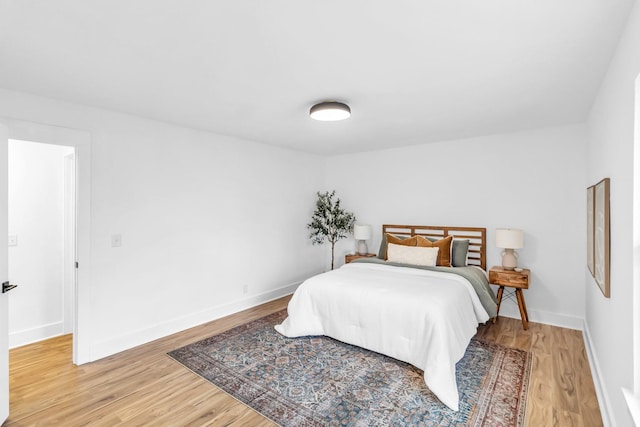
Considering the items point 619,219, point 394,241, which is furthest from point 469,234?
point 619,219

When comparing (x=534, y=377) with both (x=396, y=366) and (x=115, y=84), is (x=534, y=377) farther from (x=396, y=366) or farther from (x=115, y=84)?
(x=115, y=84)

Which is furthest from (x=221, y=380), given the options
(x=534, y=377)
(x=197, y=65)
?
(x=534, y=377)

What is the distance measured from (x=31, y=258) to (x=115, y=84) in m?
2.44

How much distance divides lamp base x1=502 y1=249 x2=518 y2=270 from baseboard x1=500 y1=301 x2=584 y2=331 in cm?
66

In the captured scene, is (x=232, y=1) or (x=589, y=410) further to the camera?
(x=589, y=410)

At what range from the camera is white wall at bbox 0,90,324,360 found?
10.1 ft

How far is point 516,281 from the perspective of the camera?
3.67 metres

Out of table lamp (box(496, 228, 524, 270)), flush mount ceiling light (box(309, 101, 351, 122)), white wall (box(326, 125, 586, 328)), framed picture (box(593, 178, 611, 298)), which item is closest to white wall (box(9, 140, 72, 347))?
flush mount ceiling light (box(309, 101, 351, 122))

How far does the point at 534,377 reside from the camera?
8.81ft

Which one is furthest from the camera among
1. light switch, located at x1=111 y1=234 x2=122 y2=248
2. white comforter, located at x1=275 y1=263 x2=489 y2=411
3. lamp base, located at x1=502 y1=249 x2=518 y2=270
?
lamp base, located at x1=502 y1=249 x2=518 y2=270

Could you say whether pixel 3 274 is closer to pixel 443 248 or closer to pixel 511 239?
pixel 443 248

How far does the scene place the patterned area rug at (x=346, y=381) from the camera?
2207 mm

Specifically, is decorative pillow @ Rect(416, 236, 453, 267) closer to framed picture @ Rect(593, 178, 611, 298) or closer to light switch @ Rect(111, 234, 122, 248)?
framed picture @ Rect(593, 178, 611, 298)

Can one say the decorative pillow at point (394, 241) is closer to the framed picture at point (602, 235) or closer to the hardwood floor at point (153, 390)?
the hardwood floor at point (153, 390)
